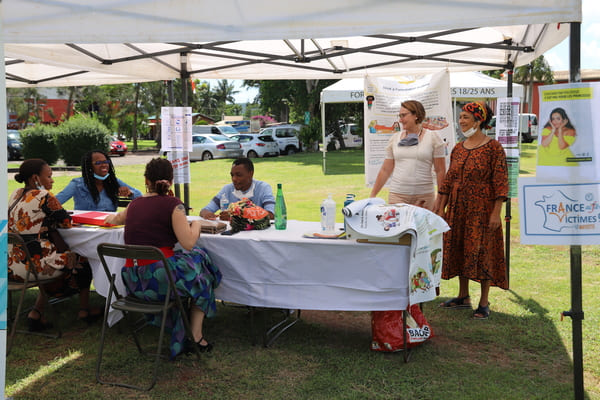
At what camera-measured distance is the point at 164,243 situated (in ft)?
11.2

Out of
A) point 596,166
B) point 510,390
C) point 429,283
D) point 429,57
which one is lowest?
point 510,390

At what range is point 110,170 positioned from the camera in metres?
Result: 4.82

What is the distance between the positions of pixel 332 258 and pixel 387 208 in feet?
1.58

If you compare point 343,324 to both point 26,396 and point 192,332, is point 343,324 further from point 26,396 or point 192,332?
point 26,396

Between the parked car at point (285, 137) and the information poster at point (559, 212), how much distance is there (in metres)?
Result: 20.9

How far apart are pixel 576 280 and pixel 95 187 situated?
149 inches

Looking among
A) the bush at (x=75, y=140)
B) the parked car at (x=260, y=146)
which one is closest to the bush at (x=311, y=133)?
the parked car at (x=260, y=146)

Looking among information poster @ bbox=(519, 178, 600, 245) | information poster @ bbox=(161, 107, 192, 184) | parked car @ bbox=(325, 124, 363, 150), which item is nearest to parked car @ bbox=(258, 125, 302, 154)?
parked car @ bbox=(325, 124, 363, 150)

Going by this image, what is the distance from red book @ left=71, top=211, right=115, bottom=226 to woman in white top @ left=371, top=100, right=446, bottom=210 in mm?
2274

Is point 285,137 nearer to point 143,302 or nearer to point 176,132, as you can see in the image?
point 176,132

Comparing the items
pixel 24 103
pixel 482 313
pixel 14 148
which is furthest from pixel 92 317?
pixel 24 103

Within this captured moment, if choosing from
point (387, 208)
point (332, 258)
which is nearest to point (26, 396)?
point (332, 258)

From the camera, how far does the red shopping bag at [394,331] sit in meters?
3.59

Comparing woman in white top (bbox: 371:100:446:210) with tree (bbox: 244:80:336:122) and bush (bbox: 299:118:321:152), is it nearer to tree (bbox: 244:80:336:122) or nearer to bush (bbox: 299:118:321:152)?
bush (bbox: 299:118:321:152)
